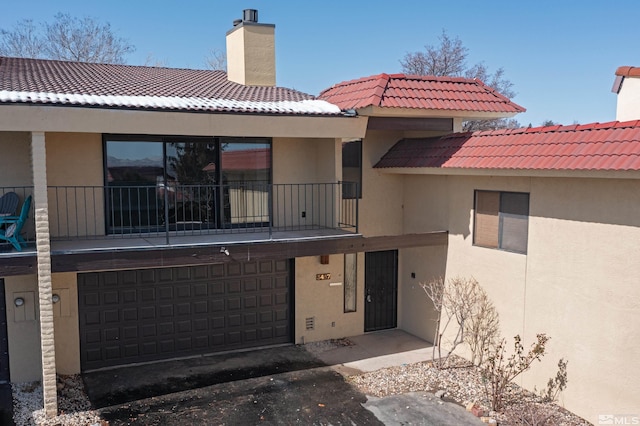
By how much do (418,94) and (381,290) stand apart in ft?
→ 17.6

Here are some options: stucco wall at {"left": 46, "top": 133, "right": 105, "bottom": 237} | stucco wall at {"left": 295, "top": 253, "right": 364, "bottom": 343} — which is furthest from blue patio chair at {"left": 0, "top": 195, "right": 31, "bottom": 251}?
stucco wall at {"left": 295, "top": 253, "right": 364, "bottom": 343}

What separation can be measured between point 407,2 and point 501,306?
16.9m

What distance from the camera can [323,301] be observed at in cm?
1400

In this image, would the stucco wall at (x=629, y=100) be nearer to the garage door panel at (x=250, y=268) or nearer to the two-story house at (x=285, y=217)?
the two-story house at (x=285, y=217)

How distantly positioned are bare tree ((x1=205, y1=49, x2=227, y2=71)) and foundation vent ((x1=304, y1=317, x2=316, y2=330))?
2545 cm

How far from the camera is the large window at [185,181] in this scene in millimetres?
11812

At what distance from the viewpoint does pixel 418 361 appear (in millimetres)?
12594

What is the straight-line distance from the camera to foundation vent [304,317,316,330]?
545 inches

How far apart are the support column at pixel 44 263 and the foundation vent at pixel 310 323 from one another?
239 inches

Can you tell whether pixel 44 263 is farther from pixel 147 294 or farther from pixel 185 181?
pixel 185 181

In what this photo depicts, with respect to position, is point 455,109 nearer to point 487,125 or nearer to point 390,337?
point 390,337

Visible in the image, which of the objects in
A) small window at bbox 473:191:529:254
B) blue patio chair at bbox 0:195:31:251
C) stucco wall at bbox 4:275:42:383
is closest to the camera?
blue patio chair at bbox 0:195:31:251

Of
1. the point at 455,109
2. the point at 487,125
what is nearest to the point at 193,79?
the point at 455,109

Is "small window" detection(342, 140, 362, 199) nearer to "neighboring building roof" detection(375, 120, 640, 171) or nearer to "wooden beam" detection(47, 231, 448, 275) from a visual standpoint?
"neighboring building roof" detection(375, 120, 640, 171)
